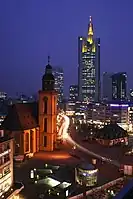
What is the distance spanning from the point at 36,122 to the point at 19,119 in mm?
3487

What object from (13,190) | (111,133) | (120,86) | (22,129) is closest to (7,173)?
(13,190)

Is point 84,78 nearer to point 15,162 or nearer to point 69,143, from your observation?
point 69,143

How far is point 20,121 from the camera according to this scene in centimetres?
4106

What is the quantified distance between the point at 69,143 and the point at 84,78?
130 metres

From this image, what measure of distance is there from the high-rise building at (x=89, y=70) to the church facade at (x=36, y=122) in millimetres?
130181

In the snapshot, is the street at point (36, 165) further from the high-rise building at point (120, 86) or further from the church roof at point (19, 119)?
the high-rise building at point (120, 86)

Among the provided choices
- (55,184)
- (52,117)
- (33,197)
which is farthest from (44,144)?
(33,197)

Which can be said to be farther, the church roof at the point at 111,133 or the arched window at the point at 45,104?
the church roof at the point at 111,133

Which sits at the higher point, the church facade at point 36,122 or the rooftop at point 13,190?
the church facade at point 36,122

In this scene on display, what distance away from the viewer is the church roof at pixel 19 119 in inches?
1599

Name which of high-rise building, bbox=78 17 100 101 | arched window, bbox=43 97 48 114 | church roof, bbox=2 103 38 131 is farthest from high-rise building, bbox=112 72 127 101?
church roof, bbox=2 103 38 131

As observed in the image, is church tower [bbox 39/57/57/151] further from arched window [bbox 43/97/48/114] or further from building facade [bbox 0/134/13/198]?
building facade [bbox 0/134/13/198]

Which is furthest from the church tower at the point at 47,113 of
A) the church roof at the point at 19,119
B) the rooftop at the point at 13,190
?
the rooftop at the point at 13,190

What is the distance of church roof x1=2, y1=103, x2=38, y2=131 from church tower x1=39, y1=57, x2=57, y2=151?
1299mm
